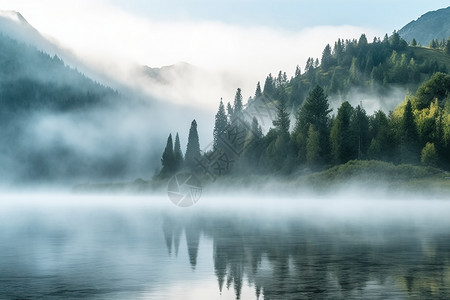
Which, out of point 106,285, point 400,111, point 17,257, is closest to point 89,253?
point 17,257

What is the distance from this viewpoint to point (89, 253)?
31.4 metres

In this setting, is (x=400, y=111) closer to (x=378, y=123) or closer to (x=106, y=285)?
(x=378, y=123)

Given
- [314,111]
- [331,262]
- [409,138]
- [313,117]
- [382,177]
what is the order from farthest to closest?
[314,111] < [313,117] < [409,138] < [382,177] < [331,262]

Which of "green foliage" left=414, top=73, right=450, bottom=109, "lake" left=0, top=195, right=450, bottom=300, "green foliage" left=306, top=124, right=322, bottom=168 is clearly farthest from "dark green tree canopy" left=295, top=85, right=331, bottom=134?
"lake" left=0, top=195, right=450, bottom=300

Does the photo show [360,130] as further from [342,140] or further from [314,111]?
[314,111]

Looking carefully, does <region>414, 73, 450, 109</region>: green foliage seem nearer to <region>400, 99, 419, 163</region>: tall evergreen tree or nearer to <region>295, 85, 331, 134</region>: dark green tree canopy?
<region>400, 99, 419, 163</region>: tall evergreen tree

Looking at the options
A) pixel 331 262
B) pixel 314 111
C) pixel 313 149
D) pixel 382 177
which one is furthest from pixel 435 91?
pixel 331 262

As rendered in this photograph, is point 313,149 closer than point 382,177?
No

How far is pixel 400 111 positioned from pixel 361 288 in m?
154

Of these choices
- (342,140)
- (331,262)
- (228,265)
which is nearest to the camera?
(228,265)

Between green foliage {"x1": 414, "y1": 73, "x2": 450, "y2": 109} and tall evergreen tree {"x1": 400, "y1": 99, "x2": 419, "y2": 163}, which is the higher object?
green foliage {"x1": 414, "y1": 73, "x2": 450, "y2": 109}

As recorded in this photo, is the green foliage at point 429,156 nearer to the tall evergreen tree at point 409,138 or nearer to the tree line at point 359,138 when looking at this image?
the tree line at point 359,138

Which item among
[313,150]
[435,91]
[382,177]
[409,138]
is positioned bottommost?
[382,177]

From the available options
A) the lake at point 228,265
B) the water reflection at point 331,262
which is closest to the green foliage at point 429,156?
the water reflection at point 331,262
